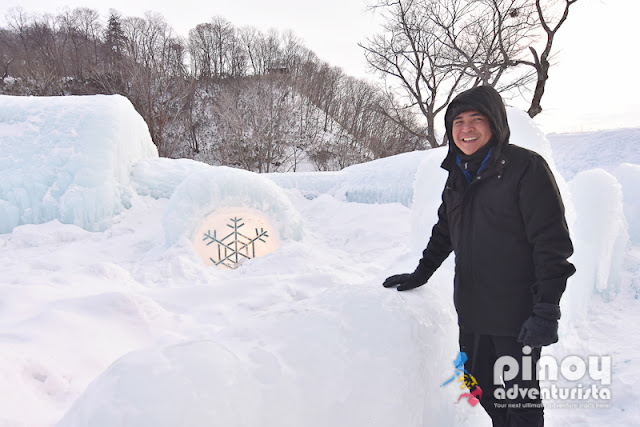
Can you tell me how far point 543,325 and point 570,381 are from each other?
1531 mm

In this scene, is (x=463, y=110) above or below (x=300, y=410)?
above

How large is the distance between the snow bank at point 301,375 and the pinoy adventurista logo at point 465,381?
0.06 meters

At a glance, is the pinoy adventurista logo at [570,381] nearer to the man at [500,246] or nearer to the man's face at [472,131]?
the man at [500,246]

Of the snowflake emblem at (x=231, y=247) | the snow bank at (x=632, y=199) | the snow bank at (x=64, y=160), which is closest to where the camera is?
the snow bank at (x=632, y=199)

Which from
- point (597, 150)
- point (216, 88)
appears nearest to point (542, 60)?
point (597, 150)

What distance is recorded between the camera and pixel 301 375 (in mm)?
1149

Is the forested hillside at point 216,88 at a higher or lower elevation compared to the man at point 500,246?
higher

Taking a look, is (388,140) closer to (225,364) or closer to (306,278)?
(306,278)

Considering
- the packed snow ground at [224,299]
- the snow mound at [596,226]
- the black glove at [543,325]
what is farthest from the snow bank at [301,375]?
the snow mound at [596,226]

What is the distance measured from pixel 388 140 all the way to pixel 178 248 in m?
22.8

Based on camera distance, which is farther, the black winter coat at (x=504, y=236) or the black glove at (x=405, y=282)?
the black glove at (x=405, y=282)

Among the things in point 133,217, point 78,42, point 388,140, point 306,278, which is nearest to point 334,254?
point 306,278

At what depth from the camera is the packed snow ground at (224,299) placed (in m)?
1.09

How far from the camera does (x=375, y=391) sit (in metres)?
1.21
